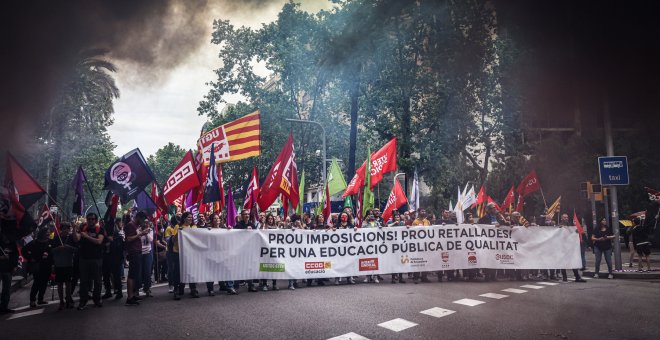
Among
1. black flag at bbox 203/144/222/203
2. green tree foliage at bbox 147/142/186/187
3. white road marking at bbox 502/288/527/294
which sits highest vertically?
green tree foliage at bbox 147/142/186/187

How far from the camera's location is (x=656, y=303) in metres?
7.84

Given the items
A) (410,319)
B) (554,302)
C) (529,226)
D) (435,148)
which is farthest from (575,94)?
(435,148)

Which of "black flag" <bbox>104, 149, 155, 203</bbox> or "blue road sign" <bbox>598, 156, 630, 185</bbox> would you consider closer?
"black flag" <bbox>104, 149, 155, 203</bbox>

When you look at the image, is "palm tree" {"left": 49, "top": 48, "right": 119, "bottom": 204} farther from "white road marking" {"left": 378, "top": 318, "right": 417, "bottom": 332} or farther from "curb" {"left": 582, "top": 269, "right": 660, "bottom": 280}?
"curb" {"left": 582, "top": 269, "right": 660, "bottom": 280}

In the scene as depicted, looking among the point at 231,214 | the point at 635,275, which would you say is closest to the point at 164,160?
the point at 231,214

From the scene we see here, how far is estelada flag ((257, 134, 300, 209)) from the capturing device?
11.4 metres

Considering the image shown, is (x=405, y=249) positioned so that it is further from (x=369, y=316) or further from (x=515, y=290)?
(x=369, y=316)

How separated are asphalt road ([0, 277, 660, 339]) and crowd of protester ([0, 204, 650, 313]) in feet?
1.61

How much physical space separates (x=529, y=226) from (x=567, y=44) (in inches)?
415

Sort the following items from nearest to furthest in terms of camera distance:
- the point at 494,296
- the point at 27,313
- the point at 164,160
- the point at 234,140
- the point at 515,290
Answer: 1. the point at 27,313
2. the point at 494,296
3. the point at 515,290
4. the point at 234,140
5. the point at 164,160

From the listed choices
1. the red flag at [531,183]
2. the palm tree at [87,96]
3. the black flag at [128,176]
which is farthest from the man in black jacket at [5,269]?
the red flag at [531,183]

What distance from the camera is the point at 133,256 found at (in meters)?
9.13

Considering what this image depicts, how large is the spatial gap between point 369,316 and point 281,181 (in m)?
5.65

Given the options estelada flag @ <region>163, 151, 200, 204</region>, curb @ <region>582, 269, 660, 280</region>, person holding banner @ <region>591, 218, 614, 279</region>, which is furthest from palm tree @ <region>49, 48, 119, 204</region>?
curb @ <region>582, 269, 660, 280</region>
